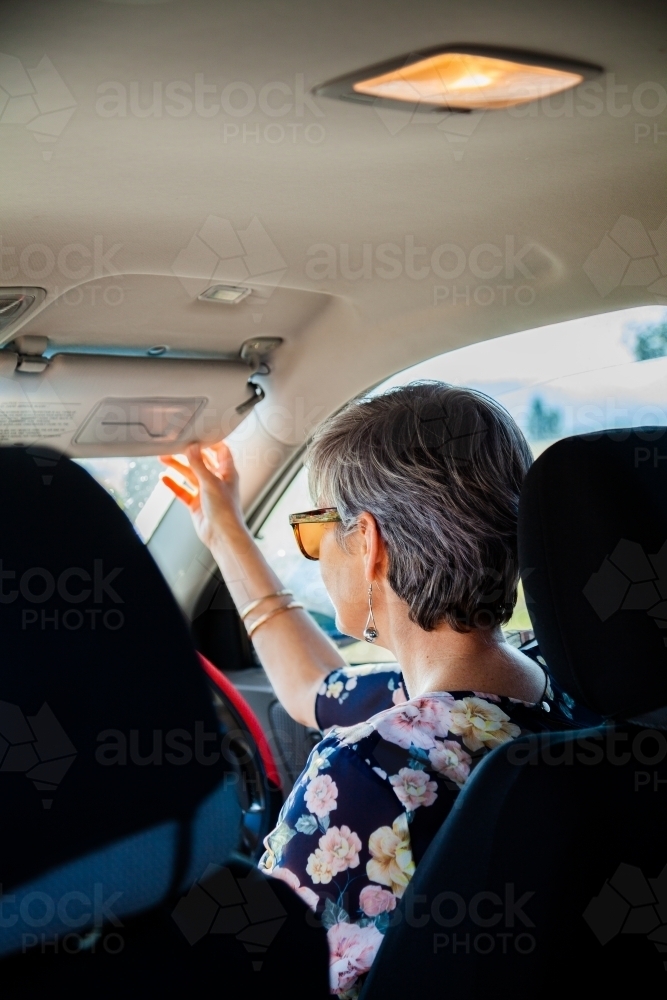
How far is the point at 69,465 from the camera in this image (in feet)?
3.07

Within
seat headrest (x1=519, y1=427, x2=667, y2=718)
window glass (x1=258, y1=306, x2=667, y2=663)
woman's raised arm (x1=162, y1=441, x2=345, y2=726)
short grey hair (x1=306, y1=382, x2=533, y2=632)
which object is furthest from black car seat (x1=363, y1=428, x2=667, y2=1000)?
woman's raised arm (x1=162, y1=441, x2=345, y2=726)

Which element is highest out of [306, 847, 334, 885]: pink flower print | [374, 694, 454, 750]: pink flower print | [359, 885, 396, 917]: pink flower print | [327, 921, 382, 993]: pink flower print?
[374, 694, 454, 750]: pink flower print

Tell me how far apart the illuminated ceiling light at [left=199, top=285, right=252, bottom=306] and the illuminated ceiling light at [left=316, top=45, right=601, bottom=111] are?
31.9 inches

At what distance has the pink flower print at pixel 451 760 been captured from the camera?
4.75 ft

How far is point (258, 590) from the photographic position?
2516 mm

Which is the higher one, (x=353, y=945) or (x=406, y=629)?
(x=406, y=629)

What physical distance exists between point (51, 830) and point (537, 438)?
1780mm

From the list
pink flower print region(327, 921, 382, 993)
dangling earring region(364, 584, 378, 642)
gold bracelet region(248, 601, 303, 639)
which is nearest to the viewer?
pink flower print region(327, 921, 382, 993)

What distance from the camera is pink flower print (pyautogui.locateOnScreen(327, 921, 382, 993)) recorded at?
1395 mm

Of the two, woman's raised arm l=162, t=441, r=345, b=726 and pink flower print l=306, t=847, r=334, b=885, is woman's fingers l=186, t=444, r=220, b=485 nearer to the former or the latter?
woman's raised arm l=162, t=441, r=345, b=726

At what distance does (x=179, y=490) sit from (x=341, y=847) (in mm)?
1536

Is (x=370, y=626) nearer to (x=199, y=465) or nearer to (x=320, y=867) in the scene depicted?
(x=320, y=867)

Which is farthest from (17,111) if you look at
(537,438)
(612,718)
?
(537,438)

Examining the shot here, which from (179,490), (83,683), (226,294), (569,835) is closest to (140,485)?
(179,490)
